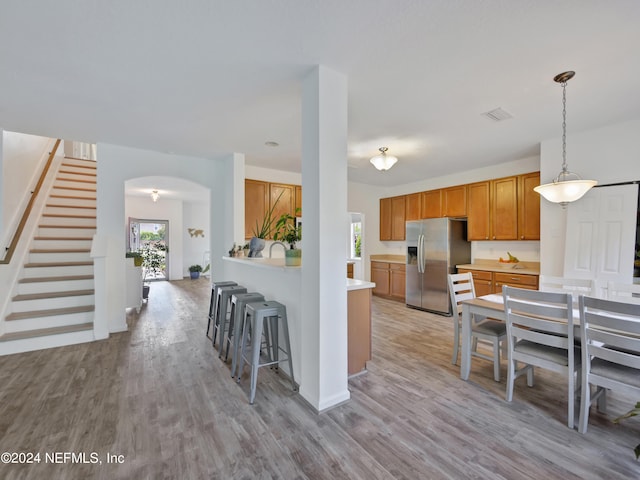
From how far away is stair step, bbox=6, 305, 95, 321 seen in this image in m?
3.56

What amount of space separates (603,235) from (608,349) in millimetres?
2088

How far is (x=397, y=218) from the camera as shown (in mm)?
6344

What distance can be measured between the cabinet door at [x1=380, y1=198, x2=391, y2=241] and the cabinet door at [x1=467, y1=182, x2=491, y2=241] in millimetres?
1797

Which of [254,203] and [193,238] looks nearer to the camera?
[254,203]

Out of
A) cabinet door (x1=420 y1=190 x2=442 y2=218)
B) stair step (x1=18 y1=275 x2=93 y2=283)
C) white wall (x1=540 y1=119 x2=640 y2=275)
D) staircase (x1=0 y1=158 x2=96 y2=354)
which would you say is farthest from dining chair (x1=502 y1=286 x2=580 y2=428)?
stair step (x1=18 y1=275 x2=93 y2=283)

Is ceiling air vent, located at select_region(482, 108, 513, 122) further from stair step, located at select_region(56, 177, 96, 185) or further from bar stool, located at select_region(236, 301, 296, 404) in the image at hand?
stair step, located at select_region(56, 177, 96, 185)

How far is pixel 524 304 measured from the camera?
2.11 meters

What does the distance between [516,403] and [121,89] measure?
4.23m

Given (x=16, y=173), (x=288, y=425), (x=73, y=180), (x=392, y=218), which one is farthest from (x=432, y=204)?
(x=73, y=180)

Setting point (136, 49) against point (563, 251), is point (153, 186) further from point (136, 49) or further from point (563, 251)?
point (563, 251)

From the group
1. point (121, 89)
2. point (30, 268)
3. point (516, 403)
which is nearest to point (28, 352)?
point (30, 268)

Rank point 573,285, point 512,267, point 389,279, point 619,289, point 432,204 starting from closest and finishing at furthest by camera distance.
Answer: point 619,289 < point 573,285 < point 512,267 < point 432,204 < point 389,279

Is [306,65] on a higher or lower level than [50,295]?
higher

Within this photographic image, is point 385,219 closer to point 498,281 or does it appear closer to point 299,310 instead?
point 498,281
